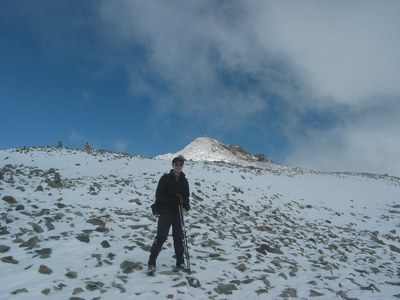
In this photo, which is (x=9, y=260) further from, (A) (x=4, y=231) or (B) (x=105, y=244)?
(B) (x=105, y=244)

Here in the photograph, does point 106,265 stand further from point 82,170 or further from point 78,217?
point 82,170

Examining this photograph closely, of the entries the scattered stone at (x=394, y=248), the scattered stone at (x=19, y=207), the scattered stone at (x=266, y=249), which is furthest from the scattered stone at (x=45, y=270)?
the scattered stone at (x=394, y=248)

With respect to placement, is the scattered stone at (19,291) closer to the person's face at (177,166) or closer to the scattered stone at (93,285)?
the scattered stone at (93,285)

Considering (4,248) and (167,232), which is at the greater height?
(167,232)

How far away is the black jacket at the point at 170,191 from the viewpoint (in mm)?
11984

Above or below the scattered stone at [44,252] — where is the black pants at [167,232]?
above

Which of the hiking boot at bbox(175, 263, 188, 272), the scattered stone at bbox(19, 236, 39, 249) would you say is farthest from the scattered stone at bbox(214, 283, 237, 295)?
the scattered stone at bbox(19, 236, 39, 249)

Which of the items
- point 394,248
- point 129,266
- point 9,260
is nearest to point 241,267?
point 129,266

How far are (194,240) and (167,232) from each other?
3.87 metres

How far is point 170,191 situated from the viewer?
1216cm

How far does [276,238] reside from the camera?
1802cm

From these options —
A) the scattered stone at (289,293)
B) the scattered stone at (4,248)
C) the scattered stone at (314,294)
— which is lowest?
the scattered stone at (314,294)

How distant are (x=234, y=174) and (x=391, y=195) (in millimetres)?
14875

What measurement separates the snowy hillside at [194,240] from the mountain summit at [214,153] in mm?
43904
